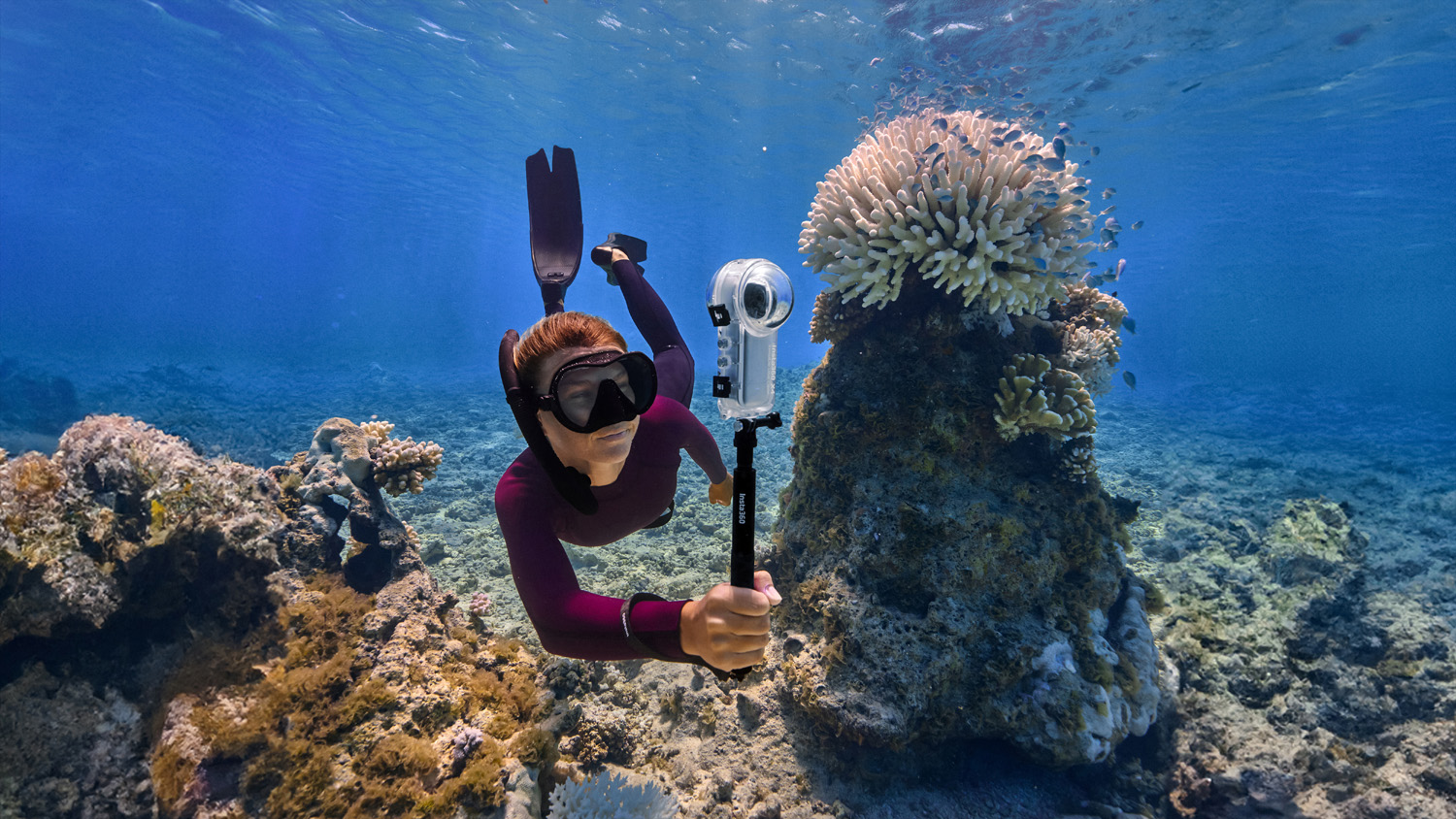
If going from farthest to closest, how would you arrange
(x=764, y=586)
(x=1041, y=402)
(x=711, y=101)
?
(x=711, y=101) < (x=1041, y=402) < (x=764, y=586)

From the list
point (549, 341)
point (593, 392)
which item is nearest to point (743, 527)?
point (593, 392)

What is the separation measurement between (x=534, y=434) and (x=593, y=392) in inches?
11.7

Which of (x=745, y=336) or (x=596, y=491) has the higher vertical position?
(x=745, y=336)

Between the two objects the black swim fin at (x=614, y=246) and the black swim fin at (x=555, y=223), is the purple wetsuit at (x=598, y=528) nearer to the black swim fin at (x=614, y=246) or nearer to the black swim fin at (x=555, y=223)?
the black swim fin at (x=614, y=246)

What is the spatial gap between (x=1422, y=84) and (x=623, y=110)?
30.6m

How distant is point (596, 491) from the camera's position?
→ 280 centimetres

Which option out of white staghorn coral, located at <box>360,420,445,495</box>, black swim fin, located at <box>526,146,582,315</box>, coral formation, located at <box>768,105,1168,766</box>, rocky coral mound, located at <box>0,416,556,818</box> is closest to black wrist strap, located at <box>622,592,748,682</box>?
rocky coral mound, located at <box>0,416,556,818</box>

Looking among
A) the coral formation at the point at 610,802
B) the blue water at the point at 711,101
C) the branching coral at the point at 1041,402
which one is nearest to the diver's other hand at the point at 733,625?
→ the coral formation at the point at 610,802

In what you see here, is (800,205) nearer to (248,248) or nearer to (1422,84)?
(1422,84)

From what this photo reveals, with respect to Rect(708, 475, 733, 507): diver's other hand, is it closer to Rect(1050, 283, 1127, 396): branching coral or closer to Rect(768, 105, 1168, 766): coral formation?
Rect(768, 105, 1168, 766): coral formation

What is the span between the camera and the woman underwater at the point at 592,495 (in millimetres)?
1716

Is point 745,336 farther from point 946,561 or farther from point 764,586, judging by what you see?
point 946,561

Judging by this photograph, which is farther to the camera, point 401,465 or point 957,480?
point 401,465

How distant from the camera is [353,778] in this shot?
3.38 m
